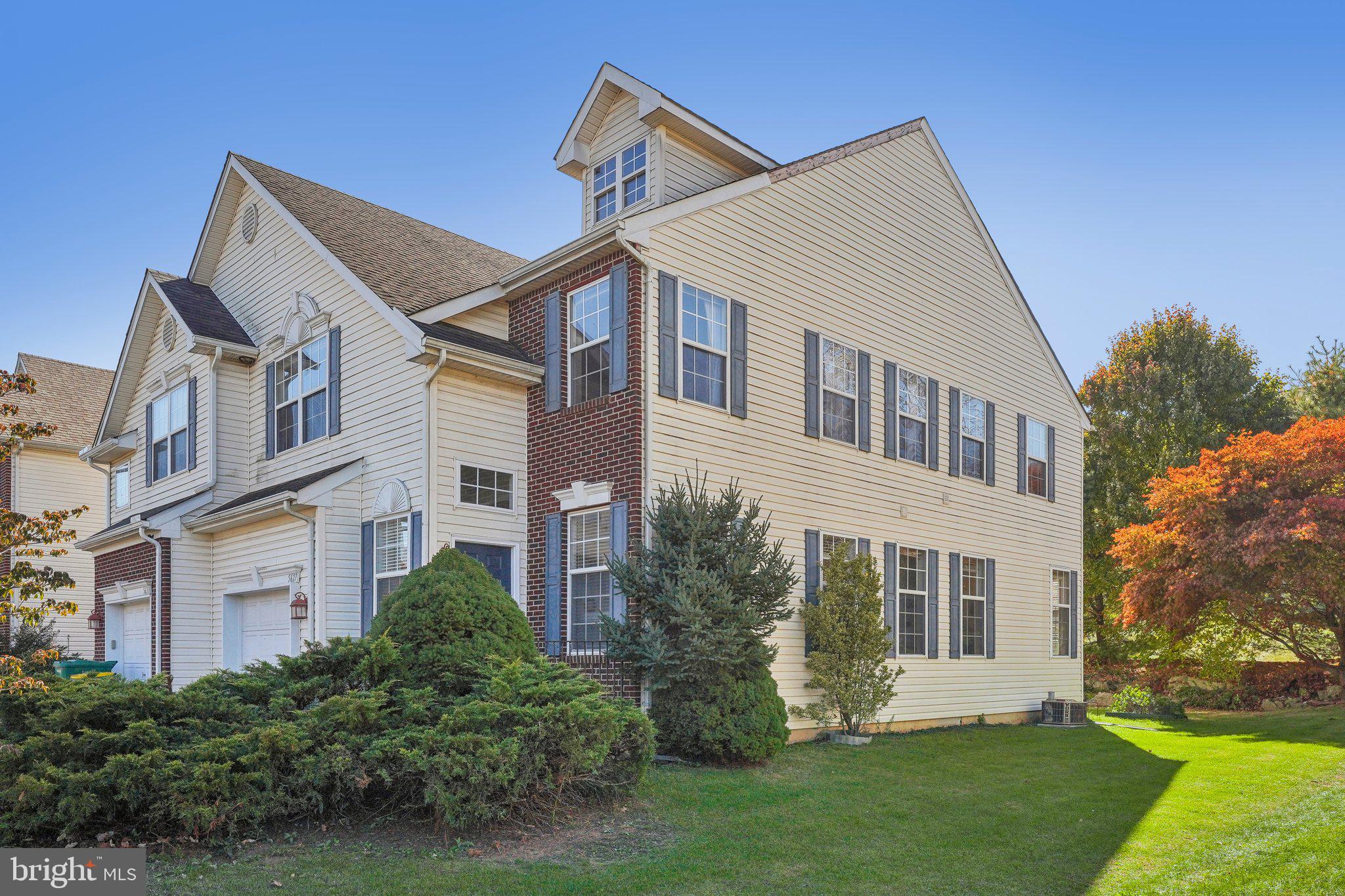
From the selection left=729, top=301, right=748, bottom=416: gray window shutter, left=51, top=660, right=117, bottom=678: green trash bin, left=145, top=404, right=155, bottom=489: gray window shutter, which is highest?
left=729, top=301, right=748, bottom=416: gray window shutter

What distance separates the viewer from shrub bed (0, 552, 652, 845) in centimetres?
653

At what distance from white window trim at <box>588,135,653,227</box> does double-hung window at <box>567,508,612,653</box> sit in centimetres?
415

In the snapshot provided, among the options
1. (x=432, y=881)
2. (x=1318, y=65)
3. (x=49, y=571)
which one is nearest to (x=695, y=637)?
(x=432, y=881)

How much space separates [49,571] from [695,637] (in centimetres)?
588

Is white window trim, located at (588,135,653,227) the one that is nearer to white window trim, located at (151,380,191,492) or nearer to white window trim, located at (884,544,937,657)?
white window trim, located at (884,544,937,657)

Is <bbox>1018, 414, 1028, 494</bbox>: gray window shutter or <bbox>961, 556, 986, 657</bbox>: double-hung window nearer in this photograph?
<bbox>961, 556, 986, 657</bbox>: double-hung window

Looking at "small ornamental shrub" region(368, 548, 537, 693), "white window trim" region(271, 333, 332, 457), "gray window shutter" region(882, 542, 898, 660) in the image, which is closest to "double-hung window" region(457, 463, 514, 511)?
"white window trim" region(271, 333, 332, 457)

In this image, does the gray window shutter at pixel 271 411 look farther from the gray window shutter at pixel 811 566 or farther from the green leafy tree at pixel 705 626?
the gray window shutter at pixel 811 566

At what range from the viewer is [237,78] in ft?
48.5

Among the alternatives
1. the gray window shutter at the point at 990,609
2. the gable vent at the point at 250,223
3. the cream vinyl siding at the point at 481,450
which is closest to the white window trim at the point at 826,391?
the cream vinyl siding at the point at 481,450

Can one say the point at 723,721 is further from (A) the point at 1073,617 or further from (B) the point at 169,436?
(B) the point at 169,436

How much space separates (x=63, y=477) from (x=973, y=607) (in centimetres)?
2343

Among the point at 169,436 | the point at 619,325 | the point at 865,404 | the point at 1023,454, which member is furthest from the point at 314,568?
the point at 1023,454

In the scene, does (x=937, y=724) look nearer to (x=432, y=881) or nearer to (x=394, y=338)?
(x=394, y=338)
